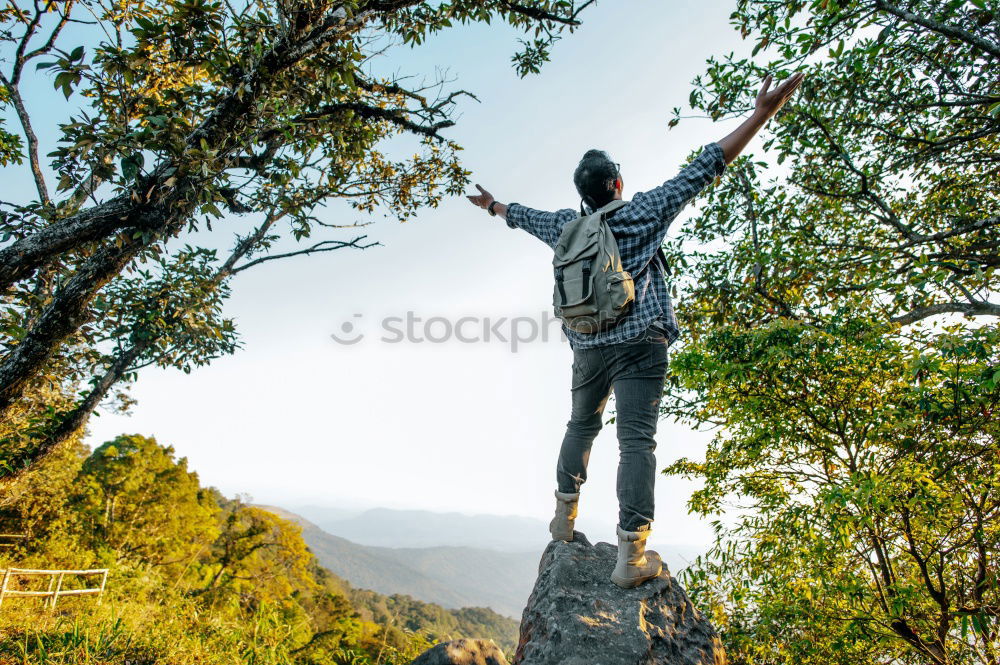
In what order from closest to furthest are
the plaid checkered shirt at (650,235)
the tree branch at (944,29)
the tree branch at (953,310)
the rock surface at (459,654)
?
the plaid checkered shirt at (650,235) → the rock surface at (459,654) → the tree branch at (944,29) → the tree branch at (953,310)

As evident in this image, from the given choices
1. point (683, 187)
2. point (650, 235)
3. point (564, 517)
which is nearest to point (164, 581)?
point (564, 517)

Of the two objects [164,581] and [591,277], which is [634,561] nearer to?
[591,277]

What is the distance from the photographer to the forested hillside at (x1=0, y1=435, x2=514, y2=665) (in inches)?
136

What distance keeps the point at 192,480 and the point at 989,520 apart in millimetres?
27965

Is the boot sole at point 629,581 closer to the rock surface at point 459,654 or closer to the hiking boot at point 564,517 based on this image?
the hiking boot at point 564,517

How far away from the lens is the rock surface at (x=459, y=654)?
9.12 feet

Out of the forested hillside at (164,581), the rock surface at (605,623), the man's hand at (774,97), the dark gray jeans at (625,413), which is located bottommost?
the forested hillside at (164,581)

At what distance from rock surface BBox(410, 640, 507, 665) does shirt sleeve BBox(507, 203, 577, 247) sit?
8.39ft

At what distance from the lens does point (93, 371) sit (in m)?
7.45

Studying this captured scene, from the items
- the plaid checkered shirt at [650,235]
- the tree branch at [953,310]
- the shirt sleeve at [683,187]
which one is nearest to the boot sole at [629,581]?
the plaid checkered shirt at [650,235]

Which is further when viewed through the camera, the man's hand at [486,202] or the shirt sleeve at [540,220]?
the man's hand at [486,202]

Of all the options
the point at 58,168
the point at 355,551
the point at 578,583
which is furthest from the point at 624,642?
the point at 355,551

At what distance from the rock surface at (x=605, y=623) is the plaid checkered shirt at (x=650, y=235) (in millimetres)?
1375

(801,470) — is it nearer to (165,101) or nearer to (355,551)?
(165,101)
